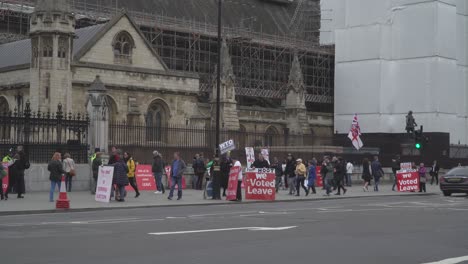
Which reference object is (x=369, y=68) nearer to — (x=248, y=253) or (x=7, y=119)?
(x=7, y=119)

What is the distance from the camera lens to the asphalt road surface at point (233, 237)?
10.8 meters

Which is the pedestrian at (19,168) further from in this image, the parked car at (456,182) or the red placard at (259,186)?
the parked car at (456,182)

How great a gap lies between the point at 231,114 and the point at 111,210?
31136 mm

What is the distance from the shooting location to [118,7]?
54.8 meters

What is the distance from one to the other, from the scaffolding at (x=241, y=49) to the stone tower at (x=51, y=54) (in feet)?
33.3

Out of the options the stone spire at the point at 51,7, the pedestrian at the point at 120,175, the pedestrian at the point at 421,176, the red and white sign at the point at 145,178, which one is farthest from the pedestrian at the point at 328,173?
the stone spire at the point at 51,7

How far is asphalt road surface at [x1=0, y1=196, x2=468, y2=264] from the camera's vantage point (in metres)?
10.8

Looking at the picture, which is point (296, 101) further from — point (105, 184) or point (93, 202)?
point (93, 202)

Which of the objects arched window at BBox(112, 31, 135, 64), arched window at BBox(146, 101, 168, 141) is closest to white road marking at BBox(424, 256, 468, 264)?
arched window at BBox(146, 101, 168, 141)

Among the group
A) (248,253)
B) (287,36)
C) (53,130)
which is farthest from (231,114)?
(248,253)

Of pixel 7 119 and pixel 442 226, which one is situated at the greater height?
pixel 7 119

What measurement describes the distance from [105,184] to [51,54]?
18.4 m

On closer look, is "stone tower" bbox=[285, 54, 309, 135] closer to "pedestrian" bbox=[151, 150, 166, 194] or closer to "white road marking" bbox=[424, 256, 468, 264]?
"pedestrian" bbox=[151, 150, 166, 194]

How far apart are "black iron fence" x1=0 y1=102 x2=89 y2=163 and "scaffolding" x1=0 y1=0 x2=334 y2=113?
22625 mm
